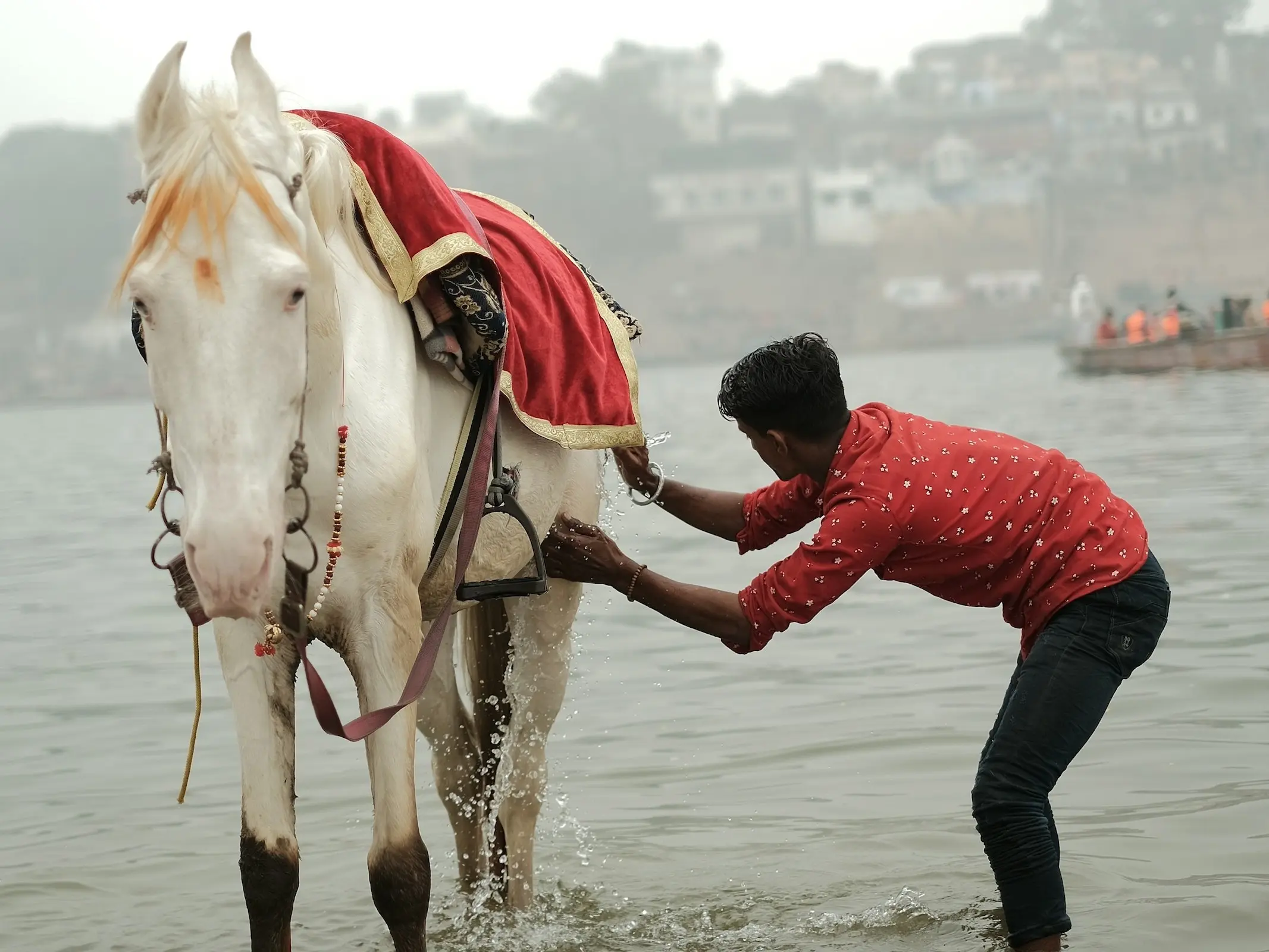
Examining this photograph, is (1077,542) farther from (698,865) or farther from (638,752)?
(638,752)

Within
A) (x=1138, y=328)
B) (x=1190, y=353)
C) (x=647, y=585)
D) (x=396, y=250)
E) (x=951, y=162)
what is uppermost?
(x=951, y=162)

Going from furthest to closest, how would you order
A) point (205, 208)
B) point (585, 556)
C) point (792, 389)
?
point (585, 556) < point (792, 389) < point (205, 208)

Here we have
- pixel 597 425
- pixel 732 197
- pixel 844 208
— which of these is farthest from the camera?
pixel 732 197

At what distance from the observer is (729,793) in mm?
6301

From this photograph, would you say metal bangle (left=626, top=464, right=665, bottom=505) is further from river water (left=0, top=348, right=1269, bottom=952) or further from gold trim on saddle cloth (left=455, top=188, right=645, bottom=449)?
river water (left=0, top=348, right=1269, bottom=952)

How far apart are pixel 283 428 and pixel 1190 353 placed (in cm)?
3764

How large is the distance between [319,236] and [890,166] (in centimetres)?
13413

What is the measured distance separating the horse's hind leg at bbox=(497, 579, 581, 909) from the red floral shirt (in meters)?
1.07

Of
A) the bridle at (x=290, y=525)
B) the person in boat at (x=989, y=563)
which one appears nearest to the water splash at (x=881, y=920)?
the person in boat at (x=989, y=563)

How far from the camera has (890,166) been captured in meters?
133

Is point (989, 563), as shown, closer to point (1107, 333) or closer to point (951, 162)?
point (1107, 333)

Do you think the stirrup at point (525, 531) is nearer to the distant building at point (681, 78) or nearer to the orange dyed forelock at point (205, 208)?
the orange dyed forelock at point (205, 208)

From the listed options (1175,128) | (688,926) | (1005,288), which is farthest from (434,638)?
(1175,128)

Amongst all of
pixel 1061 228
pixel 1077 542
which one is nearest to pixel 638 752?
pixel 1077 542
